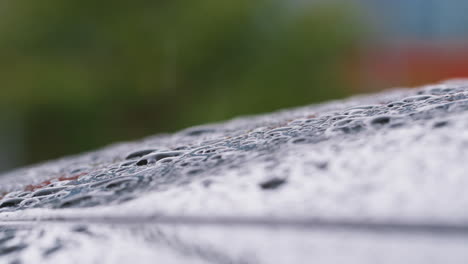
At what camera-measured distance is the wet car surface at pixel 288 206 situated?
54cm

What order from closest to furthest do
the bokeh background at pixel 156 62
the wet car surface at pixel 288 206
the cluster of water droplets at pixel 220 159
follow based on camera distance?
the wet car surface at pixel 288 206 < the cluster of water droplets at pixel 220 159 < the bokeh background at pixel 156 62

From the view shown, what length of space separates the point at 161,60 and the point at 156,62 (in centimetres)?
8

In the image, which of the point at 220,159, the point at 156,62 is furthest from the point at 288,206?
the point at 156,62

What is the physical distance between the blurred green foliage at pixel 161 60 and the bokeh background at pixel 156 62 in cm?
2

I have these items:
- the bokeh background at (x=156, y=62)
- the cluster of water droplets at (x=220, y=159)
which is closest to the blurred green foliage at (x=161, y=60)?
the bokeh background at (x=156, y=62)

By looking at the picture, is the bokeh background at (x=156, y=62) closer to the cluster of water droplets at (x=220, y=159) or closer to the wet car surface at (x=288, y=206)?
the cluster of water droplets at (x=220, y=159)

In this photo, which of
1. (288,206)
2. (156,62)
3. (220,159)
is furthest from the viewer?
(156,62)

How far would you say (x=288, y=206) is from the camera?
59cm

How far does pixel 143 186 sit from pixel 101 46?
8.33m

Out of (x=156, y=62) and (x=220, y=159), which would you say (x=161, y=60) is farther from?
(x=220, y=159)

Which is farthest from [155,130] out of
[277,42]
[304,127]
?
[304,127]

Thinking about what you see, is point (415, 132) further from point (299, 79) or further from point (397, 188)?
point (299, 79)

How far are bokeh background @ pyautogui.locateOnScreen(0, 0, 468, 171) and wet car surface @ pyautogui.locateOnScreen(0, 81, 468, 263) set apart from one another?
753cm

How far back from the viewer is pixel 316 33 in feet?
29.2
